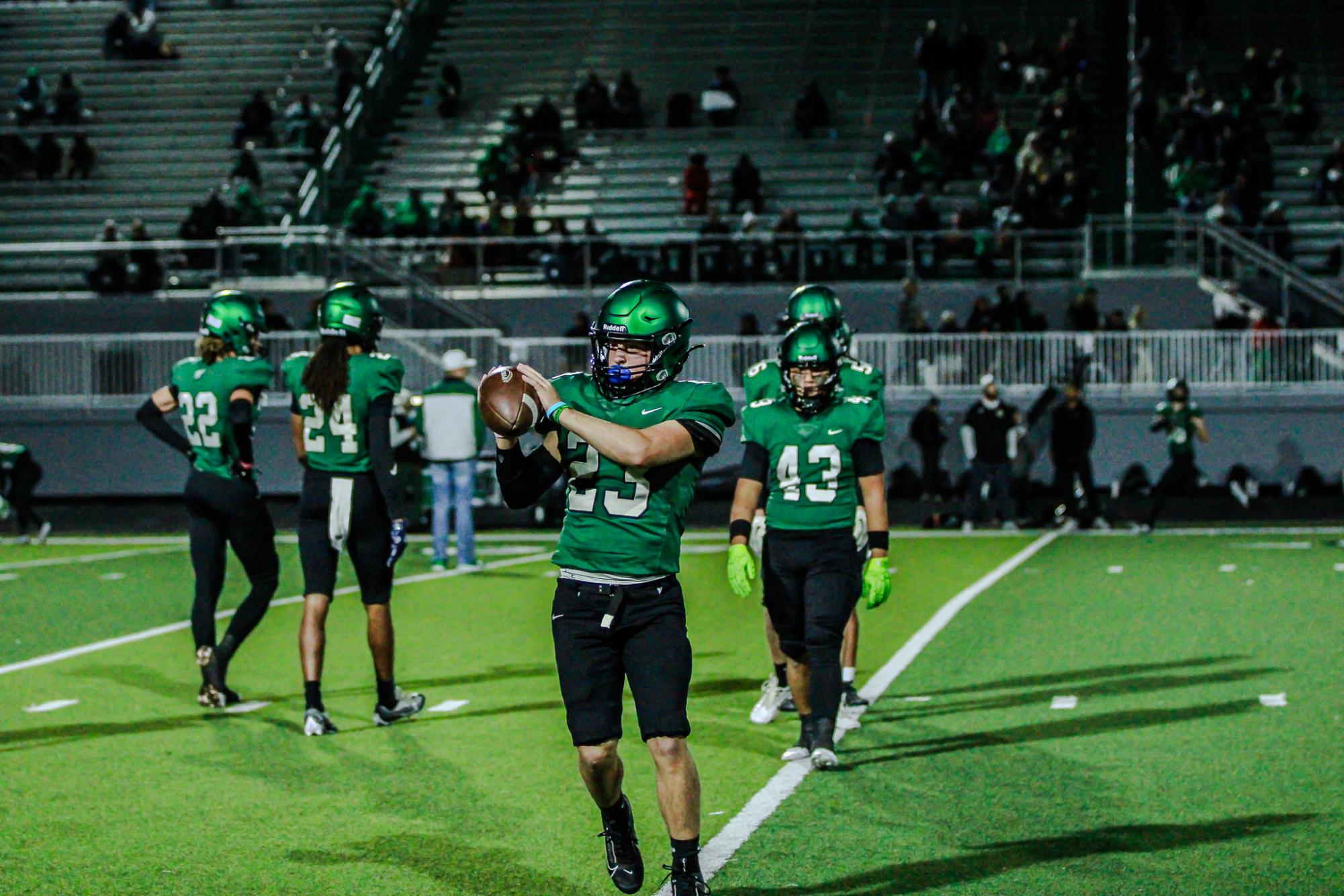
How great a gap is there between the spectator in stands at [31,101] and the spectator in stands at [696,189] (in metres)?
12.6

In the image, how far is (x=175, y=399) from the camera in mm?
8906

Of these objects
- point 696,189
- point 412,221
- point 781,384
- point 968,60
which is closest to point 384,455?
point 781,384

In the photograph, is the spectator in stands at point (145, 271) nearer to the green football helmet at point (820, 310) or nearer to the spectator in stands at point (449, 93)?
the spectator in stands at point (449, 93)

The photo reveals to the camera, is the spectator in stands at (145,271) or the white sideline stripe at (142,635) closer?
the white sideline stripe at (142,635)

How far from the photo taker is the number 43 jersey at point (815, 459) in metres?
7.59

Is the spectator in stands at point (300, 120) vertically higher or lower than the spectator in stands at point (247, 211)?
higher

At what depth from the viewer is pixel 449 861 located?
231 inches

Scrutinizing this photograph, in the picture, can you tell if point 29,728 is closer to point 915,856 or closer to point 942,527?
point 915,856

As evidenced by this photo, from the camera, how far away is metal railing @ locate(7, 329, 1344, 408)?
24922 mm

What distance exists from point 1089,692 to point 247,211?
2254cm

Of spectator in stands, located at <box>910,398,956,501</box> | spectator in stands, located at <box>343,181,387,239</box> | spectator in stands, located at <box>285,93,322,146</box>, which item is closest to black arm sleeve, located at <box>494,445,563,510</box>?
spectator in stands, located at <box>910,398,956,501</box>

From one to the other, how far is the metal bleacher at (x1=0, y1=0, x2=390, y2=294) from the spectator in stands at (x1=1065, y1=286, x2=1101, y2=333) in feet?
45.2

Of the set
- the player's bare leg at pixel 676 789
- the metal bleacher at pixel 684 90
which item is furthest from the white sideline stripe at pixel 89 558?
the player's bare leg at pixel 676 789

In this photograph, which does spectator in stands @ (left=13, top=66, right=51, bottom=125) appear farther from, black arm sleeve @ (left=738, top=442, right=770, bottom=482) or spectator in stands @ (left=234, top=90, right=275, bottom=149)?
black arm sleeve @ (left=738, top=442, right=770, bottom=482)
